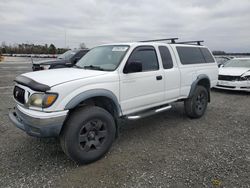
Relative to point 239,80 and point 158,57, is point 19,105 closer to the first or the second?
point 158,57

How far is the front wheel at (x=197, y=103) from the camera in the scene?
17.0 feet

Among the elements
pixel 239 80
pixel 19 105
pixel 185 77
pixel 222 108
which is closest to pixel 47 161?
pixel 19 105

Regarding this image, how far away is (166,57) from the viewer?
4.51 metres

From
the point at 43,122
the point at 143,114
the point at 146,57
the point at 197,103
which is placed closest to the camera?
the point at 43,122

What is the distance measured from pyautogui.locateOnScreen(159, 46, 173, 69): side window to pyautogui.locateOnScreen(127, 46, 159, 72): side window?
0.21 meters

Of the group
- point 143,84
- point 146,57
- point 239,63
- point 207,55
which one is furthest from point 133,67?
point 239,63

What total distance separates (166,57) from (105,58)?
137 cm

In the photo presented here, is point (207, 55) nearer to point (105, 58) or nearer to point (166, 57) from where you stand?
point (166, 57)

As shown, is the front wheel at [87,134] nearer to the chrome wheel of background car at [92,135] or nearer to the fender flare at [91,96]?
the chrome wheel of background car at [92,135]

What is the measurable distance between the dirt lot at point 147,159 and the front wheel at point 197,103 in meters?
0.32

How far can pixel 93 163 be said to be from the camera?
10.6 ft

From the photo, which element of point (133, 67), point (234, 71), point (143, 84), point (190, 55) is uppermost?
point (190, 55)

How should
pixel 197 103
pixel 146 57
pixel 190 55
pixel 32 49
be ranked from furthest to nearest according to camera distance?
pixel 32 49 → pixel 197 103 → pixel 190 55 → pixel 146 57

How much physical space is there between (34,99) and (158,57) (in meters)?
2.55
